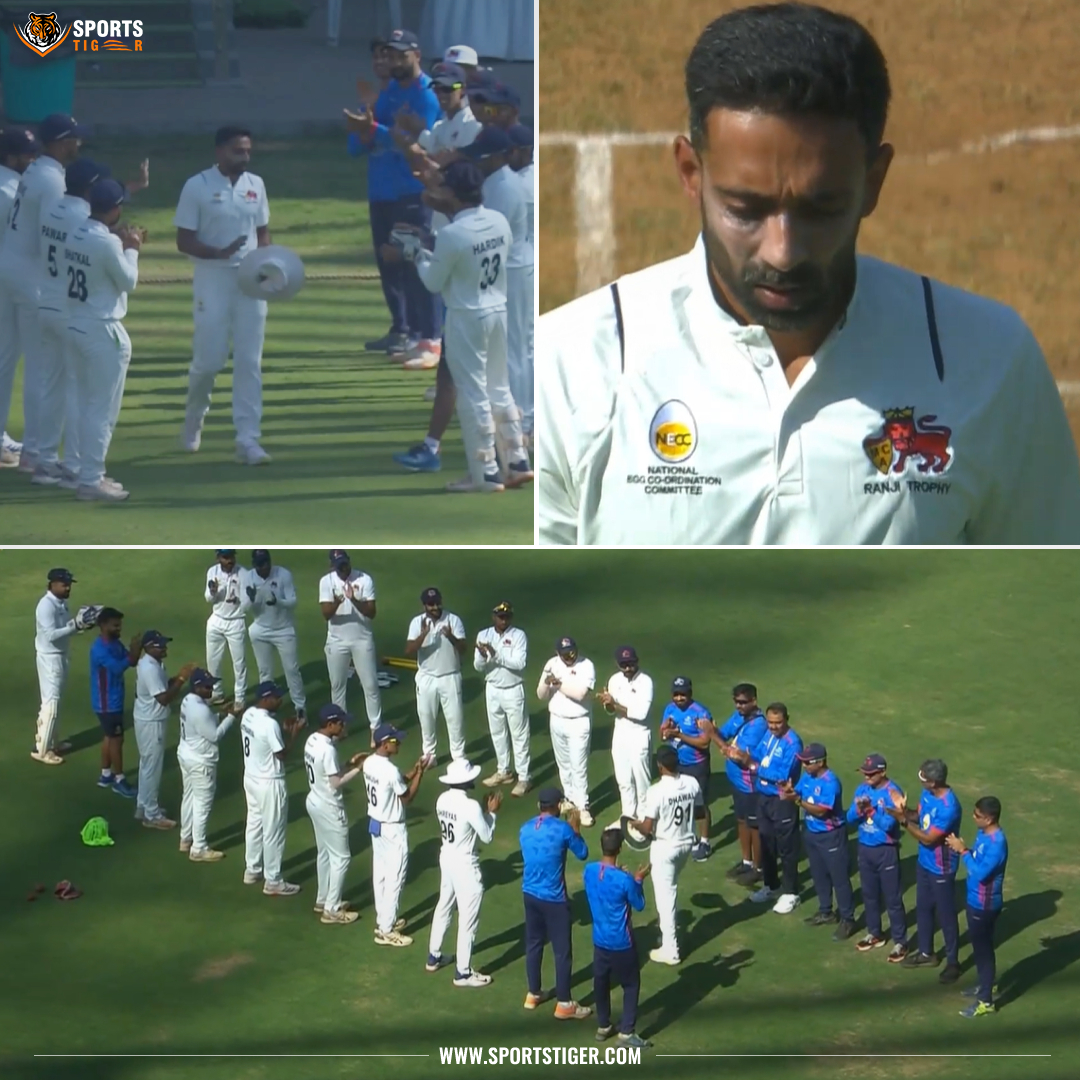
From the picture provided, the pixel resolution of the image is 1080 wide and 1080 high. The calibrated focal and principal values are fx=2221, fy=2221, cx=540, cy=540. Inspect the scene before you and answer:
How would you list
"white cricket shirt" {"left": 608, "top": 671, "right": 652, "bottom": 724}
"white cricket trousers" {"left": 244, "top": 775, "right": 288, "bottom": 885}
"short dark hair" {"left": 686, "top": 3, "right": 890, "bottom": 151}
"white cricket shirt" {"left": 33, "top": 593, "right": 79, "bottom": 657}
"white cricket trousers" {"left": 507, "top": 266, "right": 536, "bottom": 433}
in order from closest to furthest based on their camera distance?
"short dark hair" {"left": 686, "top": 3, "right": 890, "bottom": 151}, "white cricket trousers" {"left": 244, "top": 775, "right": 288, "bottom": 885}, "white cricket shirt" {"left": 608, "top": 671, "right": 652, "bottom": 724}, "white cricket trousers" {"left": 507, "top": 266, "right": 536, "bottom": 433}, "white cricket shirt" {"left": 33, "top": 593, "right": 79, "bottom": 657}

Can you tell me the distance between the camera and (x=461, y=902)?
869 centimetres

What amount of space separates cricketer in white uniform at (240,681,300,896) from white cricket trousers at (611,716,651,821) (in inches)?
59.0

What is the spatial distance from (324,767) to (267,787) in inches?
12.9

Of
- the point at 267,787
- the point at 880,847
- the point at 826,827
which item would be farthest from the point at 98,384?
the point at 880,847

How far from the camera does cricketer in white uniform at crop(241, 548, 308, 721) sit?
10.6m

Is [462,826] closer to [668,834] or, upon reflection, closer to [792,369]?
[668,834]

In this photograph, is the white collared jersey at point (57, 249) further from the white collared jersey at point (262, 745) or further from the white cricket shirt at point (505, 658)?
the white cricket shirt at point (505, 658)

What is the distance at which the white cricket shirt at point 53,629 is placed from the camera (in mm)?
10336

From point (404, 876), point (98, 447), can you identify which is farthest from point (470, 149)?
point (404, 876)

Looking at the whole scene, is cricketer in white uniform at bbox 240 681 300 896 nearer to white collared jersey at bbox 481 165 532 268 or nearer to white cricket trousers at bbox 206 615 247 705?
white cricket trousers at bbox 206 615 247 705

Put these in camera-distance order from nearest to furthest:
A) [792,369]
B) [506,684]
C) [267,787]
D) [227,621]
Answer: [792,369] < [267,787] < [506,684] < [227,621]

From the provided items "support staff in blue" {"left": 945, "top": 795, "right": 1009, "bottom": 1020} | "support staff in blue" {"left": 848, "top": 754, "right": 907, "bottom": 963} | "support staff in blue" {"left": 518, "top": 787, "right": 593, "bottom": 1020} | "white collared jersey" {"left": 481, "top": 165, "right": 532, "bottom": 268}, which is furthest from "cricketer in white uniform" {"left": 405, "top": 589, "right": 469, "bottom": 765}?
"support staff in blue" {"left": 945, "top": 795, "right": 1009, "bottom": 1020}

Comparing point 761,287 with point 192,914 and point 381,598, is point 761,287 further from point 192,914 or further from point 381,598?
point 381,598

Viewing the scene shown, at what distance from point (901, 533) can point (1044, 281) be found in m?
1.55
